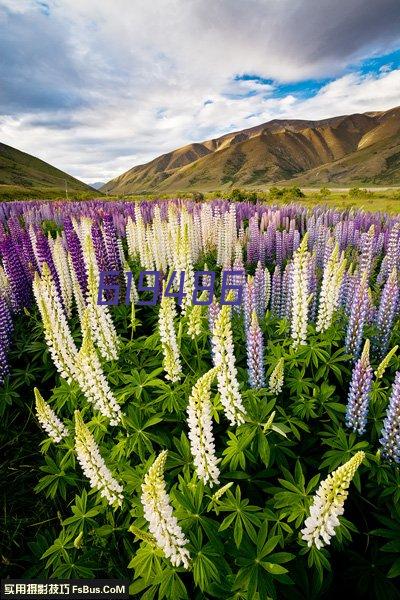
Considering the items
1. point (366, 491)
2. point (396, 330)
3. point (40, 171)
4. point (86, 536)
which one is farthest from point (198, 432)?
point (40, 171)

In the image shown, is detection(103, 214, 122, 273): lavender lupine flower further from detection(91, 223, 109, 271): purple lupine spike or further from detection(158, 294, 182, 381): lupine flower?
detection(158, 294, 182, 381): lupine flower

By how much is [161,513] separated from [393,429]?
7.17ft

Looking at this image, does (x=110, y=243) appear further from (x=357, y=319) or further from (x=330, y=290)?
(x=357, y=319)

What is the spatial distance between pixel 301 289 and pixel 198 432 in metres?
2.23

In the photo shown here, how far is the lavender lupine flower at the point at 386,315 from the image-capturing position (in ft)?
14.4

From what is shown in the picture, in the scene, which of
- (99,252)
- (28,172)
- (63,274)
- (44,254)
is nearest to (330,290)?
(99,252)

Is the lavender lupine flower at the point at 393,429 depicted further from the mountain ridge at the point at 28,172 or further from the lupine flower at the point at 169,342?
the mountain ridge at the point at 28,172

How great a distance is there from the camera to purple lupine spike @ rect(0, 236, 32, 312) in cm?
615

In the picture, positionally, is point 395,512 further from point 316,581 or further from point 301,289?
point 301,289

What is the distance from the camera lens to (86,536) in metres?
3.07

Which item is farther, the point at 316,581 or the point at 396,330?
the point at 396,330

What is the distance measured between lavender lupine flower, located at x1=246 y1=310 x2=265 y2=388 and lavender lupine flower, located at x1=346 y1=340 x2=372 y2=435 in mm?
875

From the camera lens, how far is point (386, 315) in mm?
4465

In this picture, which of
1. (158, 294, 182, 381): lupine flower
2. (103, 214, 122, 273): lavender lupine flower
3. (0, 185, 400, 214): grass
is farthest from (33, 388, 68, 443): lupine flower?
(0, 185, 400, 214): grass
